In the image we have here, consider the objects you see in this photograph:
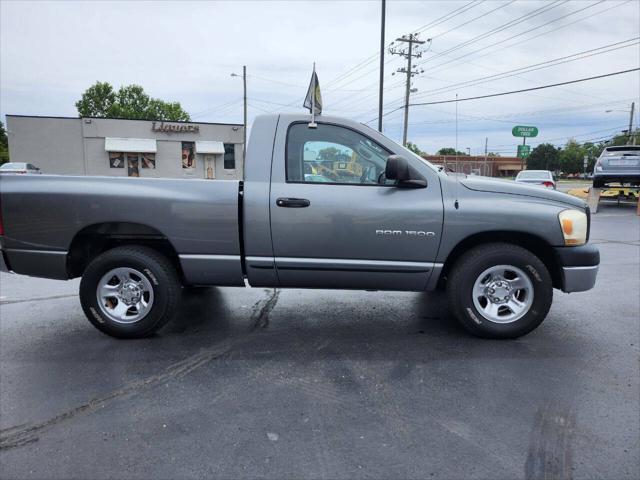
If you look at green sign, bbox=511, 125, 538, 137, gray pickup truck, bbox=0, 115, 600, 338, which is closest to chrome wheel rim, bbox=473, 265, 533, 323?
gray pickup truck, bbox=0, 115, 600, 338

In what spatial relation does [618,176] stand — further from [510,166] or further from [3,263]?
[510,166]

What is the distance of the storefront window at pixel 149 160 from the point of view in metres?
38.8

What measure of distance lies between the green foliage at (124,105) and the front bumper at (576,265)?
6518 cm

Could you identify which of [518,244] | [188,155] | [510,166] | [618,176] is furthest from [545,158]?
[518,244]

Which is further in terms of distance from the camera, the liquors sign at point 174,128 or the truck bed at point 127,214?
the liquors sign at point 174,128

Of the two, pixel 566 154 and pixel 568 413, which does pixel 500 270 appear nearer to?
pixel 568 413

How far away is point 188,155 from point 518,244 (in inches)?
1518

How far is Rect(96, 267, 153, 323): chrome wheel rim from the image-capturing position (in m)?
4.10

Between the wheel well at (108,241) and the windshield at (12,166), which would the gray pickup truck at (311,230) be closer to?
the wheel well at (108,241)

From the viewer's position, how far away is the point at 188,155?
39.9 metres

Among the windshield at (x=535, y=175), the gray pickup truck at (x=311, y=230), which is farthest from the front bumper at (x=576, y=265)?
the windshield at (x=535, y=175)

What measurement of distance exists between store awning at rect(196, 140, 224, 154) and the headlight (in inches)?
1486

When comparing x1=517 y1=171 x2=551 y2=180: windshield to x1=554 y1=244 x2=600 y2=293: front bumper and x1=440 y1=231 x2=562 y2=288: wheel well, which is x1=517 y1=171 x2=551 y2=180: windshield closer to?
x1=440 y1=231 x2=562 y2=288: wheel well

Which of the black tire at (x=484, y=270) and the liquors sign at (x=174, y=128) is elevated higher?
the liquors sign at (x=174, y=128)
